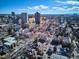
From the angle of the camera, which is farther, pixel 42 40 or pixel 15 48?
pixel 42 40

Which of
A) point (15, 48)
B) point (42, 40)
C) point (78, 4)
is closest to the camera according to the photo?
point (15, 48)

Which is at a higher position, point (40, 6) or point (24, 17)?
point (40, 6)

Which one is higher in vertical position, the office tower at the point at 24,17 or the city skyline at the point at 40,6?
the city skyline at the point at 40,6

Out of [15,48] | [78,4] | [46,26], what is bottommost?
[15,48]

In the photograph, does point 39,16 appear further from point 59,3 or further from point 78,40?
point 78,40

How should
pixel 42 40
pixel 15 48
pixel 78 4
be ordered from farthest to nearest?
pixel 78 4 < pixel 42 40 < pixel 15 48

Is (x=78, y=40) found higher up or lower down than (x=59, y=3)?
lower down

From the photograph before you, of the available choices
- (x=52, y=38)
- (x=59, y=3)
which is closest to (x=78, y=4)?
(x=59, y=3)

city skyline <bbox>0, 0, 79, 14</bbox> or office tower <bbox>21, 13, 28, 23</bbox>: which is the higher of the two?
city skyline <bbox>0, 0, 79, 14</bbox>
